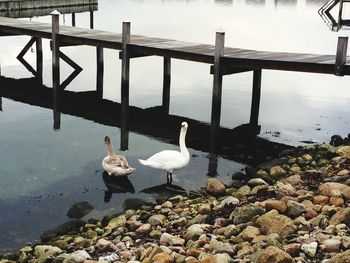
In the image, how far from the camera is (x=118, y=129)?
16.3 m

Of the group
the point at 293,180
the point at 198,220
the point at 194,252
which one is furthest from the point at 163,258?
the point at 293,180

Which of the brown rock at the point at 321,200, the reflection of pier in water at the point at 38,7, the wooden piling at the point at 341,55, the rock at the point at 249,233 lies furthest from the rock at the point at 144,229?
the reflection of pier in water at the point at 38,7

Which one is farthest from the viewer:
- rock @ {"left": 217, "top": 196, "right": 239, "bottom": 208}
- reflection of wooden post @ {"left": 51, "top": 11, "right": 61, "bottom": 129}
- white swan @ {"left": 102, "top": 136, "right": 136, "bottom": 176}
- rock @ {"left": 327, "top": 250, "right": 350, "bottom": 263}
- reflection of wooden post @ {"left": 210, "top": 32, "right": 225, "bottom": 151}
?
reflection of wooden post @ {"left": 51, "top": 11, "right": 61, "bottom": 129}

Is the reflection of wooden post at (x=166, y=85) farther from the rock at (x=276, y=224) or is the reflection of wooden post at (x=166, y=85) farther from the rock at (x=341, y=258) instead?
the rock at (x=341, y=258)

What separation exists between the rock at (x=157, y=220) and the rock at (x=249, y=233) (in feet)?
6.43

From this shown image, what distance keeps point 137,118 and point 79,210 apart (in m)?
7.64

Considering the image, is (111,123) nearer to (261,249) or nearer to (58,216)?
(58,216)

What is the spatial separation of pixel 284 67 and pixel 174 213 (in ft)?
22.1

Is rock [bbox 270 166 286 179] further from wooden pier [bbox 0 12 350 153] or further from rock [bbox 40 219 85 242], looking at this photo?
rock [bbox 40 219 85 242]

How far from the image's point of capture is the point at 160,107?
18.9 meters

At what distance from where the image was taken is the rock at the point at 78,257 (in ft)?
24.6

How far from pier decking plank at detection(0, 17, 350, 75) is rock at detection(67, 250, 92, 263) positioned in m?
8.76

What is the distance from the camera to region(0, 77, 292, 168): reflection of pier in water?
49.3ft

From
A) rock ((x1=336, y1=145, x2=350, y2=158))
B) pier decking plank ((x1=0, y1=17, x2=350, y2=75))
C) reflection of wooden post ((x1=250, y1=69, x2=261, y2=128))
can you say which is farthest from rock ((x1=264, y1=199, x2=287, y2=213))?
reflection of wooden post ((x1=250, y1=69, x2=261, y2=128))
